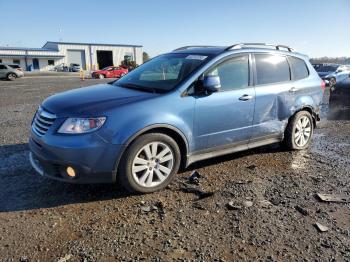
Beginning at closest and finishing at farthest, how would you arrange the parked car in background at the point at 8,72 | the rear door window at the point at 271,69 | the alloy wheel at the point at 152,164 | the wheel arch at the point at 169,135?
the wheel arch at the point at 169,135 → the alloy wheel at the point at 152,164 → the rear door window at the point at 271,69 → the parked car in background at the point at 8,72

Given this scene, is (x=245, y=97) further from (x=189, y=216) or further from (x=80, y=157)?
(x=80, y=157)

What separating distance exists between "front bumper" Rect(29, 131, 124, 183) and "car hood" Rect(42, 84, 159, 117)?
303 millimetres

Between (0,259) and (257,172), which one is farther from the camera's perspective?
(257,172)

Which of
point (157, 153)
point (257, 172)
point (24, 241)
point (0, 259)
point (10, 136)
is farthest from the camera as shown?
point (10, 136)

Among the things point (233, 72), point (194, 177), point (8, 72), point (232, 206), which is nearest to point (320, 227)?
point (232, 206)

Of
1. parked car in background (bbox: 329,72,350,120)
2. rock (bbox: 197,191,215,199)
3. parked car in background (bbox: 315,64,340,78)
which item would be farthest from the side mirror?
parked car in background (bbox: 315,64,340,78)

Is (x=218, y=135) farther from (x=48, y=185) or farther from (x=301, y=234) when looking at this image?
(x=48, y=185)

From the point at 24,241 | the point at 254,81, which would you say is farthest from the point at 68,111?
the point at 254,81

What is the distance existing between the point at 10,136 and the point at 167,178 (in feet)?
13.8

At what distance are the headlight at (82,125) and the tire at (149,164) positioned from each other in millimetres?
468

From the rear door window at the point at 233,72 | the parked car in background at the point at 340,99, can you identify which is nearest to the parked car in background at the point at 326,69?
the parked car in background at the point at 340,99

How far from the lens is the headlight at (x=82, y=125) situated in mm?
3744

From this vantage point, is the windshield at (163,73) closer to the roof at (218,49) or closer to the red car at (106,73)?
the roof at (218,49)

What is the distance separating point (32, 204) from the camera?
3920 mm
